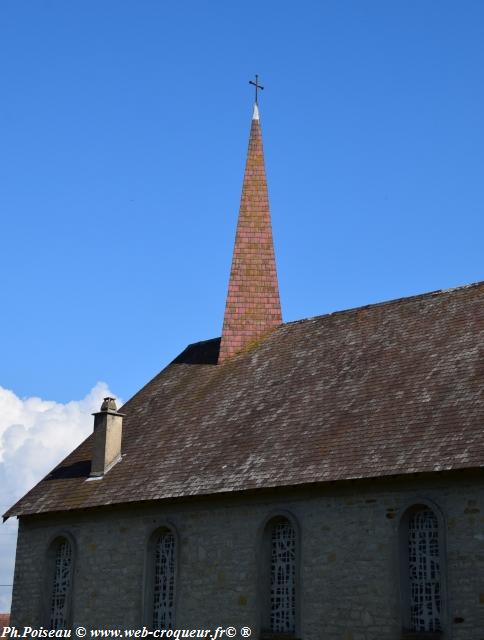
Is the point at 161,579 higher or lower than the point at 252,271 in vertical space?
lower

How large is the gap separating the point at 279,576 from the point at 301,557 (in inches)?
30.2

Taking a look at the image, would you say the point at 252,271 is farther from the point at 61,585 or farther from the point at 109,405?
the point at 61,585

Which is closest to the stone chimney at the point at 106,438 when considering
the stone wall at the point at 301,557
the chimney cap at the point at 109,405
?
the chimney cap at the point at 109,405

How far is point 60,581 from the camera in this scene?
22641 millimetres

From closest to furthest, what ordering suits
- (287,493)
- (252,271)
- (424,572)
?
(424,572) < (287,493) < (252,271)

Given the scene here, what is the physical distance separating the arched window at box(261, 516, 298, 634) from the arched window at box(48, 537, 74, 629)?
554cm

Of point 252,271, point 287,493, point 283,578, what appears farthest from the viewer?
point 252,271

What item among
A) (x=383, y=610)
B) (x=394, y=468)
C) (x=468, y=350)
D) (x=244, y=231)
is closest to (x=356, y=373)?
(x=468, y=350)

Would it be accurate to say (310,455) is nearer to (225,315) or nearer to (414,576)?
(414,576)

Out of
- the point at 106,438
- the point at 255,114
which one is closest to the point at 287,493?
the point at 106,438

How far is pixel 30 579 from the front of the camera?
2309cm

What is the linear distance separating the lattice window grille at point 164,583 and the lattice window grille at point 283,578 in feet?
8.60

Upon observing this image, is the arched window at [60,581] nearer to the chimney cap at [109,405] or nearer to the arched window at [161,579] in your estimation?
the arched window at [161,579]

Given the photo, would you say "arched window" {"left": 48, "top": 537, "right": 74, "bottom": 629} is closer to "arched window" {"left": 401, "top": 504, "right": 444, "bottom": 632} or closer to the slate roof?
the slate roof
